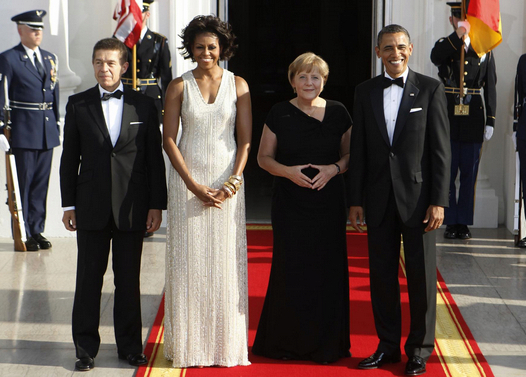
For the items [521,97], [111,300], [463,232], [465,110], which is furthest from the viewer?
[463,232]

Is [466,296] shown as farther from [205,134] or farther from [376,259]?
[205,134]

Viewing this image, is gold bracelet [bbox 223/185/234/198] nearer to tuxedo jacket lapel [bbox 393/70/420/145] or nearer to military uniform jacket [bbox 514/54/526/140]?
tuxedo jacket lapel [bbox 393/70/420/145]

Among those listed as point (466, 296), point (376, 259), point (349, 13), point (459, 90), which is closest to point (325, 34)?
point (349, 13)

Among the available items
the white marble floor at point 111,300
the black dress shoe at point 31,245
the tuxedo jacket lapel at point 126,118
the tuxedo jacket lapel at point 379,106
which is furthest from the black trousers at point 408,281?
the black dress shoe at point 31,245

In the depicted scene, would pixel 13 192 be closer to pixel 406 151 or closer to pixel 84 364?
pixel 84 364

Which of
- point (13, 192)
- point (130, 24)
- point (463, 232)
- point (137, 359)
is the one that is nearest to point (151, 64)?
point (130, 24)

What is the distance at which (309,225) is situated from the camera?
12.3 feet

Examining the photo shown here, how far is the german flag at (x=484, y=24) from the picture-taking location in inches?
239

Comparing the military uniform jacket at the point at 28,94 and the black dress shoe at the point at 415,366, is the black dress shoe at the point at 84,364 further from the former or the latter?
the military uniform jacket at the point at 28,94

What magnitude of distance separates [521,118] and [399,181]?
3.11 m

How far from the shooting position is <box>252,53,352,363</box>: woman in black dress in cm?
370

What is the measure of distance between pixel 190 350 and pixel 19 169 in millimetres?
3290

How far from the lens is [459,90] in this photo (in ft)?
21.5

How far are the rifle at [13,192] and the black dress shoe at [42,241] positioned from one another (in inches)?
6.5
